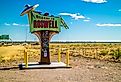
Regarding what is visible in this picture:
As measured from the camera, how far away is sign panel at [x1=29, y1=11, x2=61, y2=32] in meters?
27.7

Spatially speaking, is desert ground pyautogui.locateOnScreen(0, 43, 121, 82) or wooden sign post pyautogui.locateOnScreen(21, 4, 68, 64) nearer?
desert ground pyautogui.locateOnScreen(0, 43, 121, 82)

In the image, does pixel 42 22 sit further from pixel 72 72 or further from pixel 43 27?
pixel 72 72

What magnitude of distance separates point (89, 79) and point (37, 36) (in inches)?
386

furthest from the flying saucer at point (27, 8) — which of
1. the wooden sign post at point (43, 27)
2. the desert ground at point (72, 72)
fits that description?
the desert ground at point (72, 72)

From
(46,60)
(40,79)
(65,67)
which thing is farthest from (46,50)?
(40,79)

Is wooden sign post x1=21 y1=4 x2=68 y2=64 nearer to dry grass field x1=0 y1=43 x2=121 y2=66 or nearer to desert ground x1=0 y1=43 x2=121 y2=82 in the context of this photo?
desert ground x1=0 y1=43 x2=121 y2=82

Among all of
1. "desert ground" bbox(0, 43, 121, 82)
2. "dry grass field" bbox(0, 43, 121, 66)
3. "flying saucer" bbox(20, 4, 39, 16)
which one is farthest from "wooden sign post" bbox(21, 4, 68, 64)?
"dry grass field" bbox(0, 43, 121, 66)

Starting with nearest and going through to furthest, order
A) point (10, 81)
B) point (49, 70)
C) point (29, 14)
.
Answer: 1. point (10, 81)
2. point (49, 70)
3. point (29, 14)

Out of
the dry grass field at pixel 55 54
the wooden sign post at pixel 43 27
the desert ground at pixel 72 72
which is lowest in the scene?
the desert ground at pixel 72 72

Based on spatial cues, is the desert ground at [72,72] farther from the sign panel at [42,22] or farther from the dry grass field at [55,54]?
the sign panel at [42,22]

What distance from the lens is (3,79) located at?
766 inches

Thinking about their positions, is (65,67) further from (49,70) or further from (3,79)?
(3,79)

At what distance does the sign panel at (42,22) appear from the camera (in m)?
27.7

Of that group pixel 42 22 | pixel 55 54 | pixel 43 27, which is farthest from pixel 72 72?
pixel 55 54
